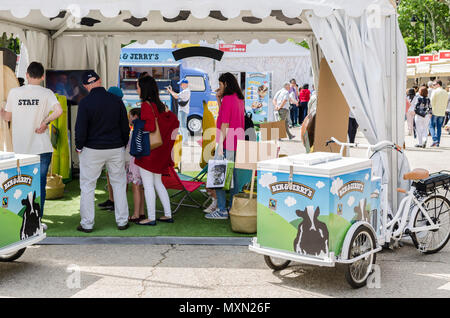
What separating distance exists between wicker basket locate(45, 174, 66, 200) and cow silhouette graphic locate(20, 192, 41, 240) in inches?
127

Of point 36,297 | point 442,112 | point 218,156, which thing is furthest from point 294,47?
point 36,297

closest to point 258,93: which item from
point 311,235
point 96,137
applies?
point 96,137

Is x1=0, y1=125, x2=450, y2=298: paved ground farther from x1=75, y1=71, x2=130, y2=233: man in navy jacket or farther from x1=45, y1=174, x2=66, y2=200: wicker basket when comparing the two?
x1=45, y1=174, x2=66, y2=200: wicker basket

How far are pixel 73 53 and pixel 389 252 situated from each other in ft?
22.0

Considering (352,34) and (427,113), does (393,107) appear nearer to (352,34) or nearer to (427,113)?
(352,34)

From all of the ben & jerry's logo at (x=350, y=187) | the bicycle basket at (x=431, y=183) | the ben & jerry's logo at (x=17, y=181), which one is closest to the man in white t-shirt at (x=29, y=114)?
the ben & jerry's logo at (x=17, y=181)

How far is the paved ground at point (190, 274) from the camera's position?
4.75 m

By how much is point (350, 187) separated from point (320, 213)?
1.25 feet

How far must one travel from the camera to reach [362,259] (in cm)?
497

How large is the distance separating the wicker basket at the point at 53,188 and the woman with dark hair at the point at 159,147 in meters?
2.15

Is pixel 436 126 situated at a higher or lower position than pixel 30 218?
higher

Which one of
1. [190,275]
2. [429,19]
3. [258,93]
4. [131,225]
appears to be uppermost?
[429,19]

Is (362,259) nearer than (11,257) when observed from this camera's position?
Yes
